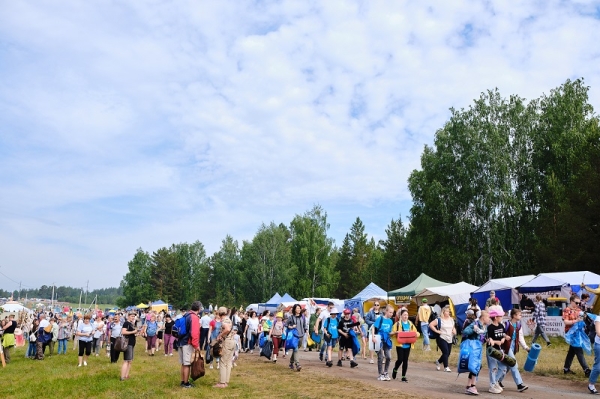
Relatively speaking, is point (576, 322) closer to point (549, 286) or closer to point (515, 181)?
point (549, 286)

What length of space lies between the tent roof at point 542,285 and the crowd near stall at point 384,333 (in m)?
0.04

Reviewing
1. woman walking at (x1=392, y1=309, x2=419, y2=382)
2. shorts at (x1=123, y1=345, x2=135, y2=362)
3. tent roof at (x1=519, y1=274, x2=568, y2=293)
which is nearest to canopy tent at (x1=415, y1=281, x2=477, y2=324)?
tent roof at (x1=519, y1=274, x2=568, y2=293)

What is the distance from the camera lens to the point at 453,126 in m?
43.8

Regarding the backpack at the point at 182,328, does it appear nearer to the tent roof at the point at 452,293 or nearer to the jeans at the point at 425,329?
the jeans at the point at 425,329

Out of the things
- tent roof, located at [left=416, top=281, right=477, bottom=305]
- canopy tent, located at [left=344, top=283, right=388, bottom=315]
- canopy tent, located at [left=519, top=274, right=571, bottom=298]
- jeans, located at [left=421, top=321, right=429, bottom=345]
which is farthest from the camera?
canopy tent, located at [left=344, top=283, right=388, bottom=315]

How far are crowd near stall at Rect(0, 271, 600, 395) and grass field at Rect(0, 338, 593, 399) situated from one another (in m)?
0.43

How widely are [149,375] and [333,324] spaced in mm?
5267

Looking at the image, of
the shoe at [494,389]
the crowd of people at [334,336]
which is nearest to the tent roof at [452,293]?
the crowd of people at [334,336]

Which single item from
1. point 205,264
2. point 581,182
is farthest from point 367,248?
point 581,182

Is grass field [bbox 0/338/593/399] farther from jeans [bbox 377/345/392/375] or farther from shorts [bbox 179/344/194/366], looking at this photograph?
jeans [bbox 377/345/392/375]

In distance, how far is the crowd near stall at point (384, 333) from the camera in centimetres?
1066

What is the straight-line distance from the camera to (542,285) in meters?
24.8

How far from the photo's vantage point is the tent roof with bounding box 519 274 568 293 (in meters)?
24.1

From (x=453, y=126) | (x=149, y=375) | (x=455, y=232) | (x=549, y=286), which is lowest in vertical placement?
(x=149, y=375)
